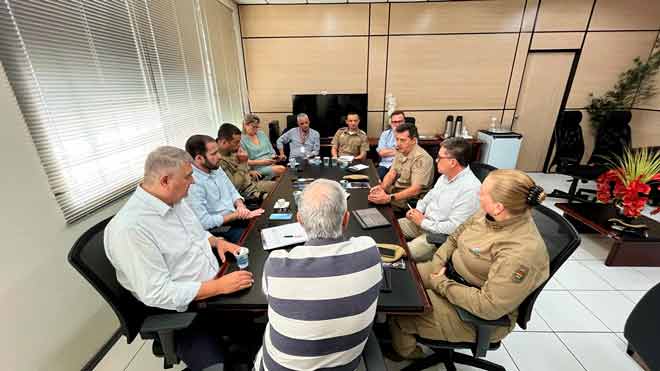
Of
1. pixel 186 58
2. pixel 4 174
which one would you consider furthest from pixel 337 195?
pixel 186 58

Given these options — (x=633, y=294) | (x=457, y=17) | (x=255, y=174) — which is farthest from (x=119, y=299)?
(x=457, y=17)

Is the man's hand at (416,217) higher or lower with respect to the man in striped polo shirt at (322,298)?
lower

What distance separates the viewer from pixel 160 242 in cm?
119

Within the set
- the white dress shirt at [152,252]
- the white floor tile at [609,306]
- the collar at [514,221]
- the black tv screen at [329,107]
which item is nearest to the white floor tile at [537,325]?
the white floor tile at [609,306]

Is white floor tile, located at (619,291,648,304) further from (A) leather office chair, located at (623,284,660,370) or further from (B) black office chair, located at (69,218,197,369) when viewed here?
(B) black office chair, located at (69,218,197,369)

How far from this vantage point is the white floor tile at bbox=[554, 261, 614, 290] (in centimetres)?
227

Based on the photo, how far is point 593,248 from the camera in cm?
281

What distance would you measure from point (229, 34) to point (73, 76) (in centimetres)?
310

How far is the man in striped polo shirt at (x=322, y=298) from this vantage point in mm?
786

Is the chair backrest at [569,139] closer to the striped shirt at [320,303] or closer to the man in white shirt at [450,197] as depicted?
the man in white shirt at [450,197]

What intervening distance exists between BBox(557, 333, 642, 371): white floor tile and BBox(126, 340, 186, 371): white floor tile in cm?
259

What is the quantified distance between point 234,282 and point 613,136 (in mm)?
6143

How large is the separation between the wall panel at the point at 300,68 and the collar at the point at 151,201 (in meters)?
4.05

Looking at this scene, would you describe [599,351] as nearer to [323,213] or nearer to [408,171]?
[408,171]
